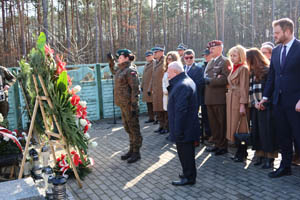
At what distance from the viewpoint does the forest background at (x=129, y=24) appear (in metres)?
19.8

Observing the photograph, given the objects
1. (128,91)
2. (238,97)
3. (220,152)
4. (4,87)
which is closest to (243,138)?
(238,97)

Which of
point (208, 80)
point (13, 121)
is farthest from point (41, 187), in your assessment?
point (13, 121)

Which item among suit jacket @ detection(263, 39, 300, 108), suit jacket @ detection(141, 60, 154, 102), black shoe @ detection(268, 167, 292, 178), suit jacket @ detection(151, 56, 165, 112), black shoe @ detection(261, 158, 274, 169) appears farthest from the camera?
suit jacket @ detection(141, 60, 154, 102)

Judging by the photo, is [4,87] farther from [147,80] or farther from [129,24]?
[129,24]

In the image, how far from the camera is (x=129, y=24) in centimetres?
3056

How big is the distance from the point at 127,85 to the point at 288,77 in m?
2.62

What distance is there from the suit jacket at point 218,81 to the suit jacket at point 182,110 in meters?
1.60

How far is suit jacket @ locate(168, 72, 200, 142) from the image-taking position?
4000mm

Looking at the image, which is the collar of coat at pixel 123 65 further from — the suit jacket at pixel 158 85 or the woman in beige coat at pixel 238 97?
the suit jacket at pixel 158 85

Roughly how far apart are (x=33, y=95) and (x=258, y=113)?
11.6 feet

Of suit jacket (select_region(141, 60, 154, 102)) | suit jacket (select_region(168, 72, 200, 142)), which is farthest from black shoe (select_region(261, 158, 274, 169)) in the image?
suit jacket (select_region(141, 60, 154, 102))

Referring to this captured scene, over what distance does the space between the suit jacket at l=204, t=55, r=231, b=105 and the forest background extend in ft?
28.9

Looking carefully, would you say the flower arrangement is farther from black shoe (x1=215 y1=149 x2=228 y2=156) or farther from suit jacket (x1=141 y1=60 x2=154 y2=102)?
suit jacket (x1=141 y1=60 x2=154 y2=102)

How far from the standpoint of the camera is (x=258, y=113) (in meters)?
4.89
